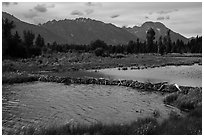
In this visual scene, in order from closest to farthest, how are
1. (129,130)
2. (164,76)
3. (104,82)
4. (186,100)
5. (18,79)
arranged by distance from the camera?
1. (129,130)
2. (186,100)
3. (104,82)
4. (18,79)
5. (164,76)

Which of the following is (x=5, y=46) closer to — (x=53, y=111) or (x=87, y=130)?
(x=53, y=111)

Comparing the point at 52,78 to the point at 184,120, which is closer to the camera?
the point at 184,120

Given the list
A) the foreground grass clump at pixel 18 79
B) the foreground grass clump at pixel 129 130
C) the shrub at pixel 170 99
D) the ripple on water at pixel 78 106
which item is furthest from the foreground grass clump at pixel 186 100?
the foreground grass clump at pixel 18 79

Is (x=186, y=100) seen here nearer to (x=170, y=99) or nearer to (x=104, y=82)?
(x=170, y=99)

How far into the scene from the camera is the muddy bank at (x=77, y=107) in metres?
18.8

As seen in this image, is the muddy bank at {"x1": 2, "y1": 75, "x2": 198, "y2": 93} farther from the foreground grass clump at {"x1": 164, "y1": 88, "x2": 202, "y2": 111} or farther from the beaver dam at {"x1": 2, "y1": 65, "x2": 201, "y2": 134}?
the foreground grass clump at {"x1": 164, "y1": 88, "x2": 202, "y2": 111}

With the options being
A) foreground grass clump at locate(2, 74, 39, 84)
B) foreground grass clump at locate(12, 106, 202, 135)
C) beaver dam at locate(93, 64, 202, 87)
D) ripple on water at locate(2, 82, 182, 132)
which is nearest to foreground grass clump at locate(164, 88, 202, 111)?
ripple on water at locate(2, 82, 182, 132)

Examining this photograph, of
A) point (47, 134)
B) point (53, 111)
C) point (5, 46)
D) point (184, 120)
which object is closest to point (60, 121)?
point (53, 111)

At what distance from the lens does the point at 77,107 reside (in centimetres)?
2311

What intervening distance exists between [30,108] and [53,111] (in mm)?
2414

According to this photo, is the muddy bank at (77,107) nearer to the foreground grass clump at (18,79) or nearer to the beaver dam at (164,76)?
the foreground grass clump at (18,79)

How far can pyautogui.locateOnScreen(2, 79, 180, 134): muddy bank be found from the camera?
1880cm

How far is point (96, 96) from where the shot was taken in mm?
28719

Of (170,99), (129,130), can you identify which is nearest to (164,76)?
(170,99)
